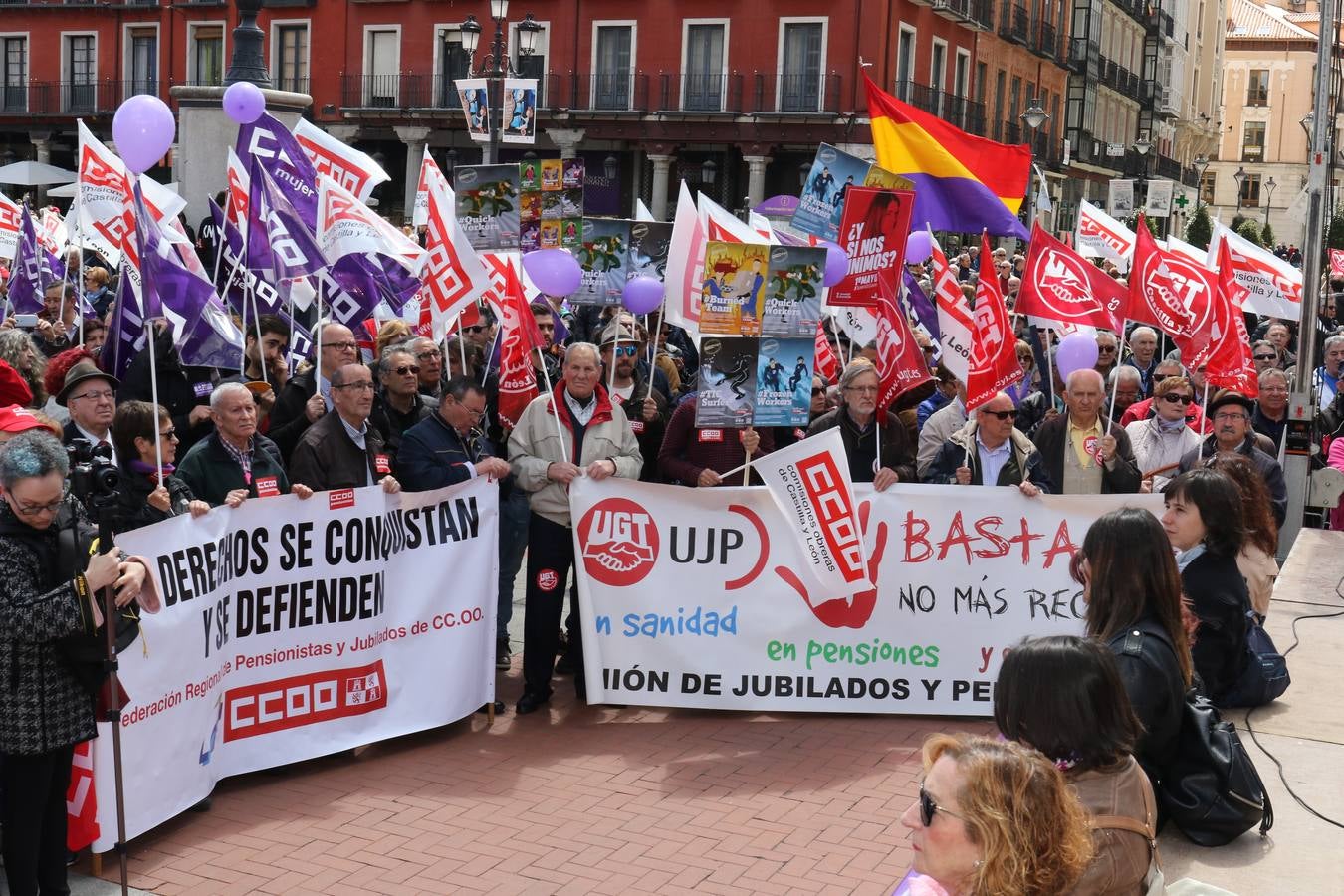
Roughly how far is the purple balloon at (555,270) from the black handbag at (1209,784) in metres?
5.04

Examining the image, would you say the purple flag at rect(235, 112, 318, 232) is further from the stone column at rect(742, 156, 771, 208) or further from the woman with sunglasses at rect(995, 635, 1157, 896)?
the stone column at rect(742, 156, 771, 208)

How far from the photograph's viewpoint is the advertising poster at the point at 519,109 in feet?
58.0

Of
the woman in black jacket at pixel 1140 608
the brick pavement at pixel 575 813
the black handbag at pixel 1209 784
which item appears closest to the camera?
the woman in black jacket at pixel 1140 608

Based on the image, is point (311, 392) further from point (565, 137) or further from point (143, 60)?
point (143, 60)

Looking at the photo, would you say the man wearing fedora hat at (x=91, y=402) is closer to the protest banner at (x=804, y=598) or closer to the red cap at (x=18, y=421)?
the red cap at (x=18, y=421)

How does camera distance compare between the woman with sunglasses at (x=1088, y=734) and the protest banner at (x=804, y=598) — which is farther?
the protest banner at (x=804, y=598)

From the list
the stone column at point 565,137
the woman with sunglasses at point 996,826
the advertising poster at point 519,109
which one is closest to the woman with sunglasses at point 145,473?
the woman with sunglasses at point 996,826

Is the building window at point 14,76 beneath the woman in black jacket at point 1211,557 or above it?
above

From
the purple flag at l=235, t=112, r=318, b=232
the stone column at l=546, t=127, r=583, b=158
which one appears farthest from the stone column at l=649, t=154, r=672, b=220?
the purple flag at l=235, t=112, r=318, b=232

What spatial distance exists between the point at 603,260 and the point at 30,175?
24895 mm

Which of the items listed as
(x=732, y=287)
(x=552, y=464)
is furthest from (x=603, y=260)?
(x=552, y=464)

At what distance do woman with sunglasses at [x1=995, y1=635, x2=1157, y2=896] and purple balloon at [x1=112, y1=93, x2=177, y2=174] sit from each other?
6.80 meters

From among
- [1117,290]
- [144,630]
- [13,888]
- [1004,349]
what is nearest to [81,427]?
[144,630]

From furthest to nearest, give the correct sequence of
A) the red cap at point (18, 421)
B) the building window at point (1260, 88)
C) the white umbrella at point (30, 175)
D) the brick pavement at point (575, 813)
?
1. the building window at point (1260, 88)
2. the white umbrella at point (30, 175)
3. the brick pavement at point (575, 813)
4. the red cap at point (18, 421)
